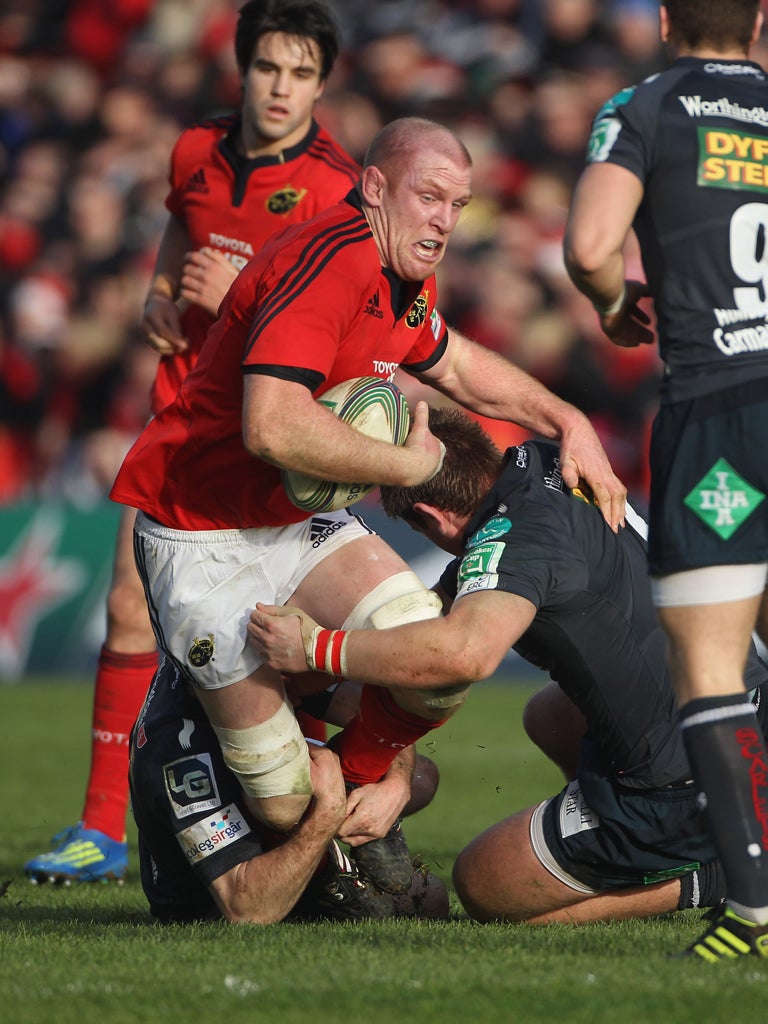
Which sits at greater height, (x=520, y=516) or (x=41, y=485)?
(x=520, y=516)

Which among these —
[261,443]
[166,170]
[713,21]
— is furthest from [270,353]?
[166,170]

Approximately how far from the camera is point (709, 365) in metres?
3.71

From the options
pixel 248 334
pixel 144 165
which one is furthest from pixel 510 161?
pixel 248 334

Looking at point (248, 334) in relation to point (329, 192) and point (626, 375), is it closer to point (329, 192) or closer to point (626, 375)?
point (329, 192)

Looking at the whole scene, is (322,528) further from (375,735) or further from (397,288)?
(397,288)

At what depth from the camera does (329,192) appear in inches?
244

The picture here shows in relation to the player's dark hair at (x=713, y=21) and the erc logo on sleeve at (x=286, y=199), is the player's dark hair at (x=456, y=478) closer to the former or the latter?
the player's dark hair at (x=713, y=21)

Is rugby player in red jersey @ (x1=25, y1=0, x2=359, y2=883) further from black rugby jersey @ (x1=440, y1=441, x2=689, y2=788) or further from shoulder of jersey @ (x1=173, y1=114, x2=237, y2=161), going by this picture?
black rugby jersey @ (x1=440, y1=441, x2=689, y2=788)

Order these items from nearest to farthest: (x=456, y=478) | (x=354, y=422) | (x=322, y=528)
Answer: (x=354, y=422) → (x=456, y=478) → (x=322, y=528)

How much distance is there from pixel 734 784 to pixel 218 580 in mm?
1842

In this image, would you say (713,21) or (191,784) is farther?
(191,784)

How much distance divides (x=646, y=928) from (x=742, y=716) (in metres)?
1.17

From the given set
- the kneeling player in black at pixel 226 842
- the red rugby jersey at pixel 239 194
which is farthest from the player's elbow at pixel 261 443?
the red rugby jersey at pixel 239 194

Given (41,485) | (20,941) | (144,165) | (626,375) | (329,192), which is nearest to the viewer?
(20,941)
